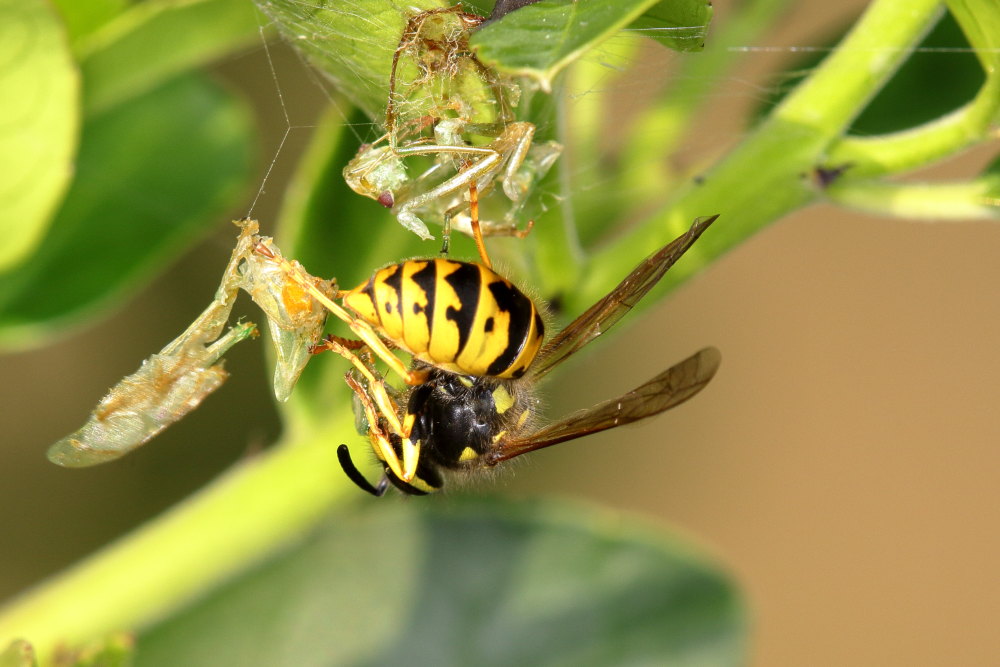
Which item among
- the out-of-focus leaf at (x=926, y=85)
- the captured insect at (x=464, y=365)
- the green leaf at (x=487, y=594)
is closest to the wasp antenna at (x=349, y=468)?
the captured insect at (x=464, y=365)

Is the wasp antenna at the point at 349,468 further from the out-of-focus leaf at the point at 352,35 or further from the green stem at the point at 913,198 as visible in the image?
the green stem at the point at 913,198

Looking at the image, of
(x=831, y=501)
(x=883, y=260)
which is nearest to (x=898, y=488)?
(x=831, y=501)

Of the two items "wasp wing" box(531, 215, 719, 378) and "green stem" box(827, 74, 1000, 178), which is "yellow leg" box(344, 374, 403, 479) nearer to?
"wasp wing" box(531, 215, 719, 378)

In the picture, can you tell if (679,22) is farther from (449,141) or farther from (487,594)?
(487,594)

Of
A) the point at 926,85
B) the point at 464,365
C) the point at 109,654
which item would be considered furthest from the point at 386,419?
the point at 926,85

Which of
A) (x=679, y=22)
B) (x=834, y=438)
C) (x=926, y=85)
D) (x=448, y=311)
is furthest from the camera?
(x=834, y=438)

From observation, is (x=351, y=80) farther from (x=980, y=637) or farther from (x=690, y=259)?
(x=980, y=637)
